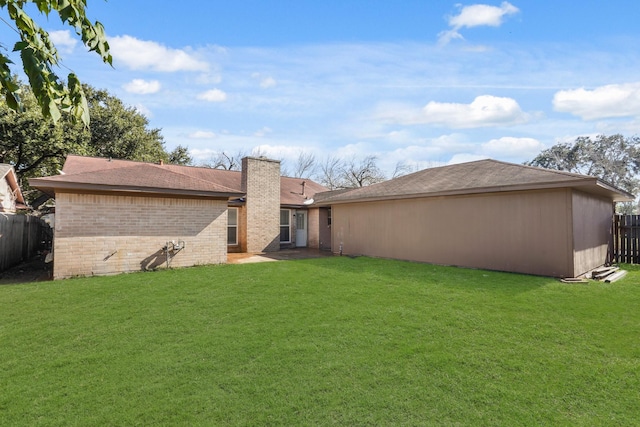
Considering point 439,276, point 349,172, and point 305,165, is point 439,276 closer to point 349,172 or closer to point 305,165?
point 349,172

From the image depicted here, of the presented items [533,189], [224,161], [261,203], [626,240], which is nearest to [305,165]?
[224,161]

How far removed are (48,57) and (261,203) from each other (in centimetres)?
1364

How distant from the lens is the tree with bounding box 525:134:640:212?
32.8 metres

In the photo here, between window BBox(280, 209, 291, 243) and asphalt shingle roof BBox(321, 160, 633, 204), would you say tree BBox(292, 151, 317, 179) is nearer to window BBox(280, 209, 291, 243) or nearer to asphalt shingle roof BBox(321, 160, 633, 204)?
window BBox(280, 209, 291, 243)

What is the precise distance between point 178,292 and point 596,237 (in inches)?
473

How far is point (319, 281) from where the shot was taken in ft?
26.1

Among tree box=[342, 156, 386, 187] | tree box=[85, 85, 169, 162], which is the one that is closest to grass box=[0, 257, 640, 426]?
tree box=[85, 85, 169, 162]

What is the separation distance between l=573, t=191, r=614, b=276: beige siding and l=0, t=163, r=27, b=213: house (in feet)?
66.8

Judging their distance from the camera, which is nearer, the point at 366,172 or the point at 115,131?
the point at 115,131

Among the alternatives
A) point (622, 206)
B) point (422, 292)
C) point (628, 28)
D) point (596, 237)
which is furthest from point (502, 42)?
point (622, 206)

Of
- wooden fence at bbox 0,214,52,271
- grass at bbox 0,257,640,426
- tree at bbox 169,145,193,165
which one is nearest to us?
grass at bbox 0,257,640,426

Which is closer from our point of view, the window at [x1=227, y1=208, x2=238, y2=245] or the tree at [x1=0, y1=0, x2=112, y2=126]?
the tree at [x1=0, y1=0, x2=112, y2=126]

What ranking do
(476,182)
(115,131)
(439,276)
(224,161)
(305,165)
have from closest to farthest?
1. (439,276)
2. (476,182)
3. (115,131)
4. (224,161)
5. (305,165)

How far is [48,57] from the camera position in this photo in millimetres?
2184
